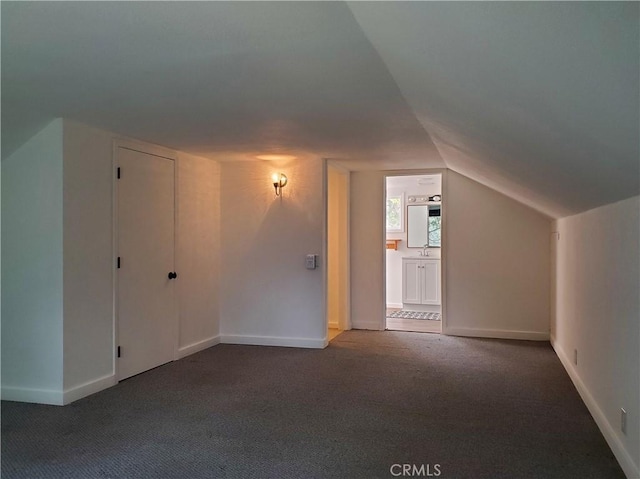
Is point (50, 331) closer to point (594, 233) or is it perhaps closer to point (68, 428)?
point (68, 428)

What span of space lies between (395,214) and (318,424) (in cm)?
608

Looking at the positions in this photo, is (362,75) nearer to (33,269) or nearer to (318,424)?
(318,424)

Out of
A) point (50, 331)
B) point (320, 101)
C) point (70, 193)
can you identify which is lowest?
point (50, 331)

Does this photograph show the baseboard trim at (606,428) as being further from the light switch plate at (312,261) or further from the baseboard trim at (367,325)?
the light switch plate at (312,261)

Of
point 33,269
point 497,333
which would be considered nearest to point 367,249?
point 497,333

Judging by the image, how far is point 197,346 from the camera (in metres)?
5.22

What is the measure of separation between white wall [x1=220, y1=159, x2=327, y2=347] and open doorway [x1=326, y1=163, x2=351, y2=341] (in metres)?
0.94

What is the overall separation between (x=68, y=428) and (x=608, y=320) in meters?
3.47

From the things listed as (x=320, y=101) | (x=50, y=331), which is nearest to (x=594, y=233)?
(x=320, y=101)

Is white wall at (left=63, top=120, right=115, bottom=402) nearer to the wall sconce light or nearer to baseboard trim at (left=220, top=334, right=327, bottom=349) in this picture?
baseboard trim at (left=220, top=334, right=327, bottom=349)

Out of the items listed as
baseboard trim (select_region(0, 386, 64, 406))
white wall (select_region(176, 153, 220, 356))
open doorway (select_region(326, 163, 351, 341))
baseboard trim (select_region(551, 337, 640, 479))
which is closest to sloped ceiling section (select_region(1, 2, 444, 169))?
white wall (select_region(176, 153, 220, 356))

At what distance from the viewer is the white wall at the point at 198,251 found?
4977 millimetres

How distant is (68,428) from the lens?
3088 millimetres

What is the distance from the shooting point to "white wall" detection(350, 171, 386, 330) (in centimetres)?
641
